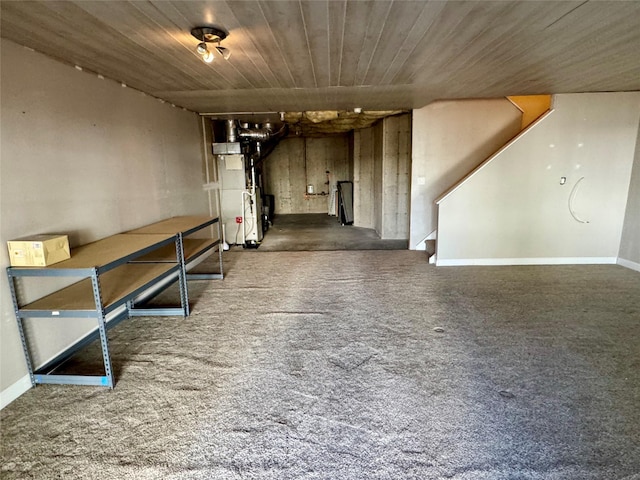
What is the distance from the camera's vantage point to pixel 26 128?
93.9 inches

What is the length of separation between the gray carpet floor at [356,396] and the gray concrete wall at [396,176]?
11.6 feet

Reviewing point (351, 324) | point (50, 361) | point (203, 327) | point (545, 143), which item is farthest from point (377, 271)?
point (50, 361)

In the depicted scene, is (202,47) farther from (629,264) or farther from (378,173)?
(629,264)

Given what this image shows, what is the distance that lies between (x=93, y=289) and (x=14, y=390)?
0.83 metres

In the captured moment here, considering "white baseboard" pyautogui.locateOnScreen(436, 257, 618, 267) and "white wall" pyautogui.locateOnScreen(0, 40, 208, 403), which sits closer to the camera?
"white wall" pyautogui.locateOnScreen(0, 40, 208, 403)

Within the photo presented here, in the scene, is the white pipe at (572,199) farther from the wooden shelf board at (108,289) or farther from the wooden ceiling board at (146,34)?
the wooden shelf board at (108,289)

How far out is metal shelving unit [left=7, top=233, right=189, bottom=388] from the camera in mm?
2190

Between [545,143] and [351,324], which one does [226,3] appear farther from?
[545,143]

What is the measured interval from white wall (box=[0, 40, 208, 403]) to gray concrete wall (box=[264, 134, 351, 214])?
22.0 ft

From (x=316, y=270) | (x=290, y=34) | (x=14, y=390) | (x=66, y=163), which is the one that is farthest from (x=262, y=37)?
(x=316, y=270)

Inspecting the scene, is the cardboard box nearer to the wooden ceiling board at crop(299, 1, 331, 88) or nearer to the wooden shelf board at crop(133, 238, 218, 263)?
the wooden shelf board at crop(133, 238, 218, 263)

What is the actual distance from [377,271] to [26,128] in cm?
393

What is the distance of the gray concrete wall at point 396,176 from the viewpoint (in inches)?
272

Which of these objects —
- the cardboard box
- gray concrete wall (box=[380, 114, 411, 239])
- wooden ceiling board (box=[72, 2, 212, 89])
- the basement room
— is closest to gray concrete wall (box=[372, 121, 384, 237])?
gray concrete wall (box=[380, 114, 411, 239])
